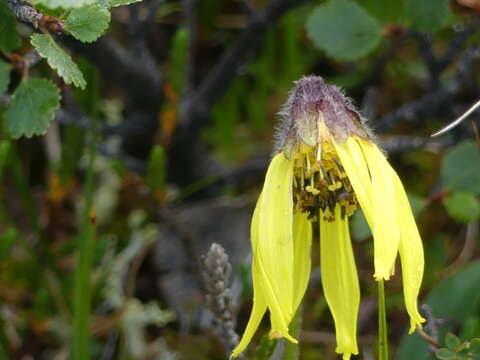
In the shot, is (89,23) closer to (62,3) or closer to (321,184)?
(62,3)

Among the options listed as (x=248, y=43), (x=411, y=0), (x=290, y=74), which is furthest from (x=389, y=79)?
(x=411, y=0)

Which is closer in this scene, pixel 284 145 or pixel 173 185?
pixel 284 145

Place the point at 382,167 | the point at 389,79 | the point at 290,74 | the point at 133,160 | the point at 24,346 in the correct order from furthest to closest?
the point at 389,79, the point at 290,74, the point at 133,160, the point at 24,346, the point at 382,167

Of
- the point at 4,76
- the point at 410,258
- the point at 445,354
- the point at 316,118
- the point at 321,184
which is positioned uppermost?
the point at 4,76

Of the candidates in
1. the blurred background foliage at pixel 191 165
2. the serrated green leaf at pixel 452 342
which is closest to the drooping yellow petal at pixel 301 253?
the blurred background foliage at pixel 191 165

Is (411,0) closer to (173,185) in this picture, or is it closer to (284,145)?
(284,145)

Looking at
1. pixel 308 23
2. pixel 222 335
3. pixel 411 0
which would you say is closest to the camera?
pixel 222 335

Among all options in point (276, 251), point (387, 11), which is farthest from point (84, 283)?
point (387, 11)
